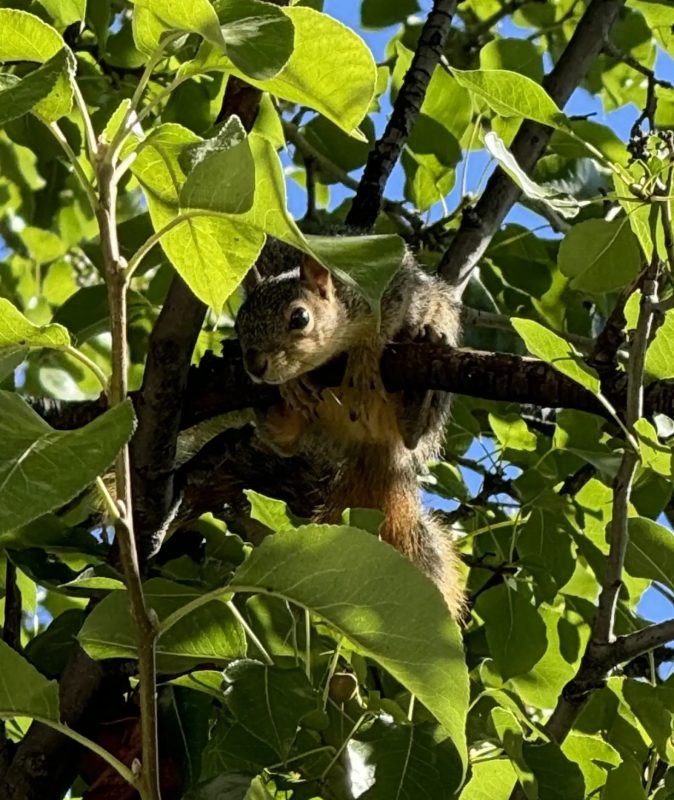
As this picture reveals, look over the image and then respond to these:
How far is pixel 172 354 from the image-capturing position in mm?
1249

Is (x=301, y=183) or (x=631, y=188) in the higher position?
(x=631, y=188)

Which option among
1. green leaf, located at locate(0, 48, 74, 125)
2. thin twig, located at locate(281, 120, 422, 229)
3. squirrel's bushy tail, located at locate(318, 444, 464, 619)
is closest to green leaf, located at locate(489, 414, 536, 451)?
squirrel's bushy tail, located at locate(318, 444, 464, 619)

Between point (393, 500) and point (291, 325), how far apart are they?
42 cm

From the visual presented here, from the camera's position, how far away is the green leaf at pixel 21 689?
3.10 feet

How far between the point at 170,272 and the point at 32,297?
1.39ft

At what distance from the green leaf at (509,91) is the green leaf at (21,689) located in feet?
2.02

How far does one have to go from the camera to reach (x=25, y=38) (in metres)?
0.83

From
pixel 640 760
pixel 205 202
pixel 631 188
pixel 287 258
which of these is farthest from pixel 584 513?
pixel 205 202

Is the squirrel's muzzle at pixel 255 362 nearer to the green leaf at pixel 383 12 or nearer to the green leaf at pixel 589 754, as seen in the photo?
the green leaf at pixel 589 754

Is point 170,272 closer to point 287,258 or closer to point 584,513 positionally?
point 287,258

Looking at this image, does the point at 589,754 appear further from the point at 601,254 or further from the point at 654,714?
the point at 601,254

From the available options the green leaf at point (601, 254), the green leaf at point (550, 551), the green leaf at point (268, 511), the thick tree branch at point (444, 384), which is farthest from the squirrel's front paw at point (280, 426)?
the green leaf at point (601, 254)

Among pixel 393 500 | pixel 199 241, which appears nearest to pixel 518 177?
pixel 199 241

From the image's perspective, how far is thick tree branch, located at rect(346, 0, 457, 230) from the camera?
1803 mm
